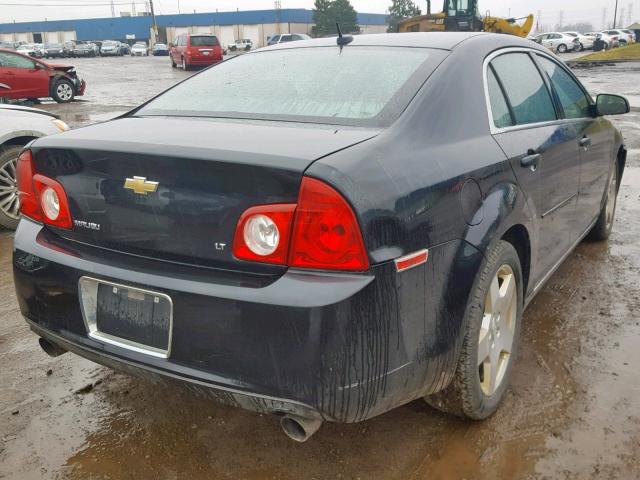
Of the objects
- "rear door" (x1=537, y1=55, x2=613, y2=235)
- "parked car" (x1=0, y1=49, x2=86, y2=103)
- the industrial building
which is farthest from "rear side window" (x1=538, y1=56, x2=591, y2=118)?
the industrial building

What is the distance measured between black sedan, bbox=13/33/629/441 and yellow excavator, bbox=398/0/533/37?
67.6 feet

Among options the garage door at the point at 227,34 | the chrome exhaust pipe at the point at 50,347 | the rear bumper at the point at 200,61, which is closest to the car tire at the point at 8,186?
the chrome exhaust pipe at the point at 50,347

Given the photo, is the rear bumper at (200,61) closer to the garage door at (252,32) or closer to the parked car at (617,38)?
the parked car at (617,38)

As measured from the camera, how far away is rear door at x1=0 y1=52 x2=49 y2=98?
1584 cm

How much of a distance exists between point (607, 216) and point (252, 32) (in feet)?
261

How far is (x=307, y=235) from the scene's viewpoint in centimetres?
185

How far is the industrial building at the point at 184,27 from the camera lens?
76.7 meters

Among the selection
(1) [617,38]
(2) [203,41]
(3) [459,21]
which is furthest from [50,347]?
(1) [617,38]

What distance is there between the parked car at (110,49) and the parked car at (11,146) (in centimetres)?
6404

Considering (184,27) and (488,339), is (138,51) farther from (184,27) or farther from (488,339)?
(488,339)

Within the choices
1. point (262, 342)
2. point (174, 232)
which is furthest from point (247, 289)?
point (174, 232)

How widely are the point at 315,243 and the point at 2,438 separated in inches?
67.2

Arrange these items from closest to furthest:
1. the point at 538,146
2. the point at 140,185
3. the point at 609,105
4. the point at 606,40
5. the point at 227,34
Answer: the point at 140,185 → the point at 538,146 → the point at 609,105 → the point at 606,40 → the point at 227,34

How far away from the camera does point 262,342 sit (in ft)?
6.14
